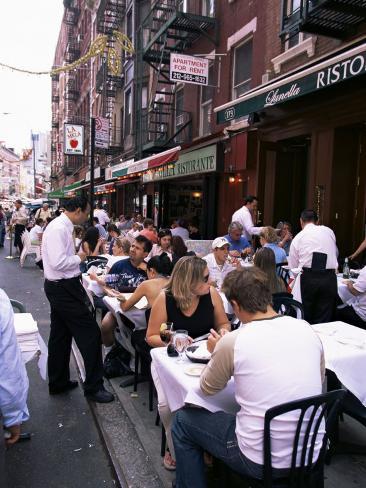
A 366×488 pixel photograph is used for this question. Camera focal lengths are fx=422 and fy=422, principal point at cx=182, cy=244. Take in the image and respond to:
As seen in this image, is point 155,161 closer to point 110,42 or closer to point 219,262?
point 219,262

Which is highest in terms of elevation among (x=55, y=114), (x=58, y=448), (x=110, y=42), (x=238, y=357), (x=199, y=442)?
(x=55, y=114)

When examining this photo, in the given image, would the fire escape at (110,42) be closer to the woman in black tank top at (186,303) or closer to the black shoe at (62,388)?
the black shoe at (62,388)

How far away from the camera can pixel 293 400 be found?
1997 mm

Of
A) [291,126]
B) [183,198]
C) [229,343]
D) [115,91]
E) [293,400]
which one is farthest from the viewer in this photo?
[115,91]

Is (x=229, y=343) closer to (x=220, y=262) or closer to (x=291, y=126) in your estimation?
(x=220, y=262)

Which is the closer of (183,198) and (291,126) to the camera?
(291,126)

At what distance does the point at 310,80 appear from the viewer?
605 centimetres

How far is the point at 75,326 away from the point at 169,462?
156 centimetres

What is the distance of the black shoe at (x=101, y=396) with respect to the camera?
4.03 meters

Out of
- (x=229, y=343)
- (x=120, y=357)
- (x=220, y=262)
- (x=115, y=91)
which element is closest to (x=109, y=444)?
(x=120, y=357)

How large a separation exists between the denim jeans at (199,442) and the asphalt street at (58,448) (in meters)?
0.86

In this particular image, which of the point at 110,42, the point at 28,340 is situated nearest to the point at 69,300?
the point at 28,340

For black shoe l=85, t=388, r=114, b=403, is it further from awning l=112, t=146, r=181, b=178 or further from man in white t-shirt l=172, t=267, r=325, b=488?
awning l=112, t=146, r=181, b=178

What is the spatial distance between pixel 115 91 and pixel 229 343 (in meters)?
24.8
